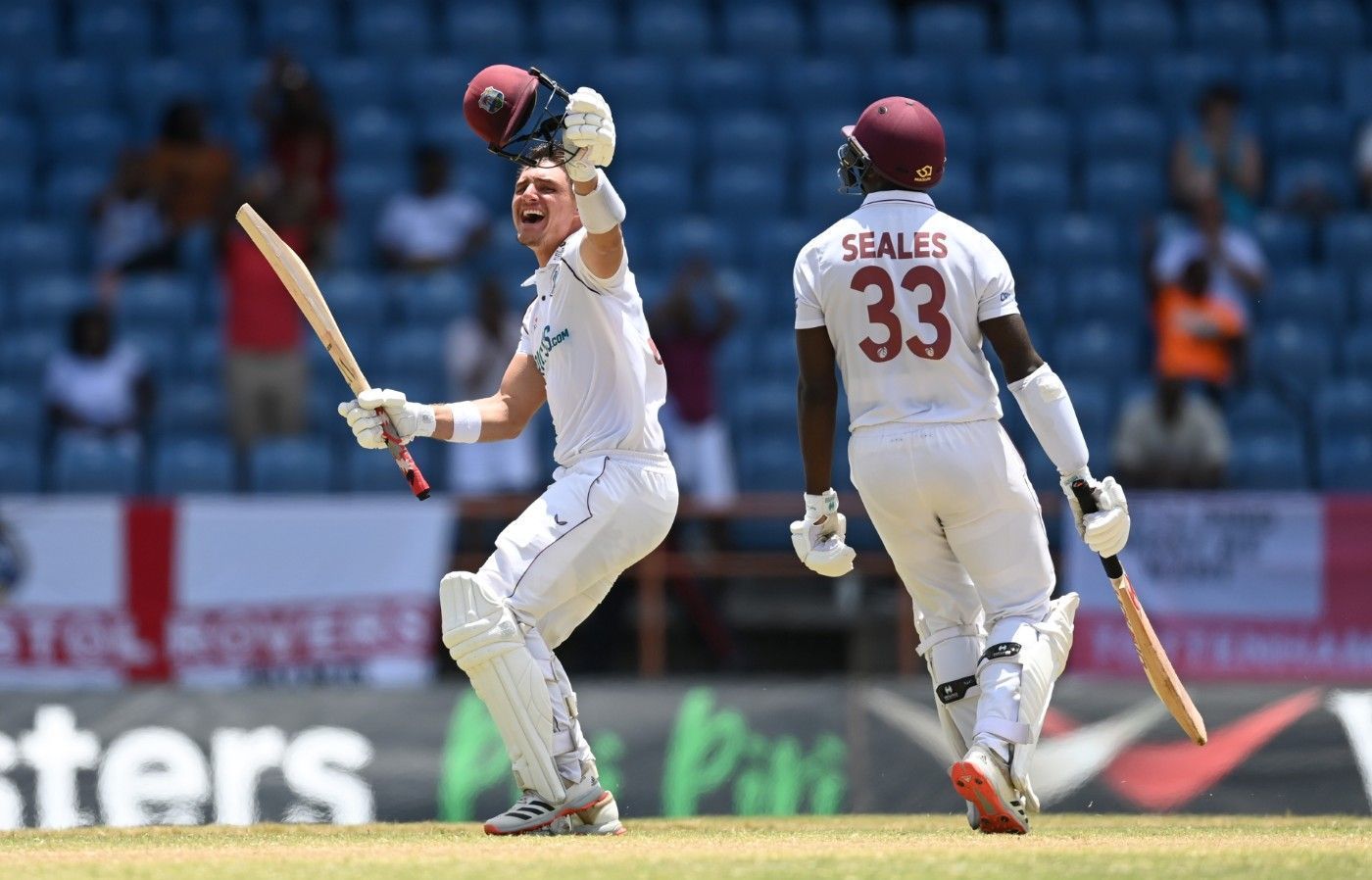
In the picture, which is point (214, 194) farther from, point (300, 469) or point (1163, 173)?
point (1163, 173)

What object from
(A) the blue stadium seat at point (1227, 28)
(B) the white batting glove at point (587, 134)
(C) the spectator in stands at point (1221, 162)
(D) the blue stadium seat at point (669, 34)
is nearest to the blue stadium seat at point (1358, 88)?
(A) the blue stadium seat at point (1227, 28)

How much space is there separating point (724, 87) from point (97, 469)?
5061mm

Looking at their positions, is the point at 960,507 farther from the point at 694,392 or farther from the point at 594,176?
the point at 694,392

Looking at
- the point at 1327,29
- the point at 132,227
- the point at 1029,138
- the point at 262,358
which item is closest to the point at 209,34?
the point at 132,227

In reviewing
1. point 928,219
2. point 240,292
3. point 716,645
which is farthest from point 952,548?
point 240,292

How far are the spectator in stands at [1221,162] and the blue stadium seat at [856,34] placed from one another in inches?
86.5

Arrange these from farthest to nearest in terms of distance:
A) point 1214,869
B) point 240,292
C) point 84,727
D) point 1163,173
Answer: point 1163,173 < point 240,292 < point 84,727 < point 1214,869

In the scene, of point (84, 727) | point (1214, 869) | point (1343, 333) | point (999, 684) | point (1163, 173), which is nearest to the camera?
point (1214, 869)

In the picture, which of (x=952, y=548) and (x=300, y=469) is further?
(x=300, y=469)

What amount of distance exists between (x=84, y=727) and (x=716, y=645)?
3.55m

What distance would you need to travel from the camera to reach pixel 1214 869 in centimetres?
509

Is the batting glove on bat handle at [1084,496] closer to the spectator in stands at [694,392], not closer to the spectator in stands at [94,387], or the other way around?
the spectator in stands at [694,392]

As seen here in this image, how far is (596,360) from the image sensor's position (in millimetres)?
6441

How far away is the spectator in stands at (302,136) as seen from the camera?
12750mm
